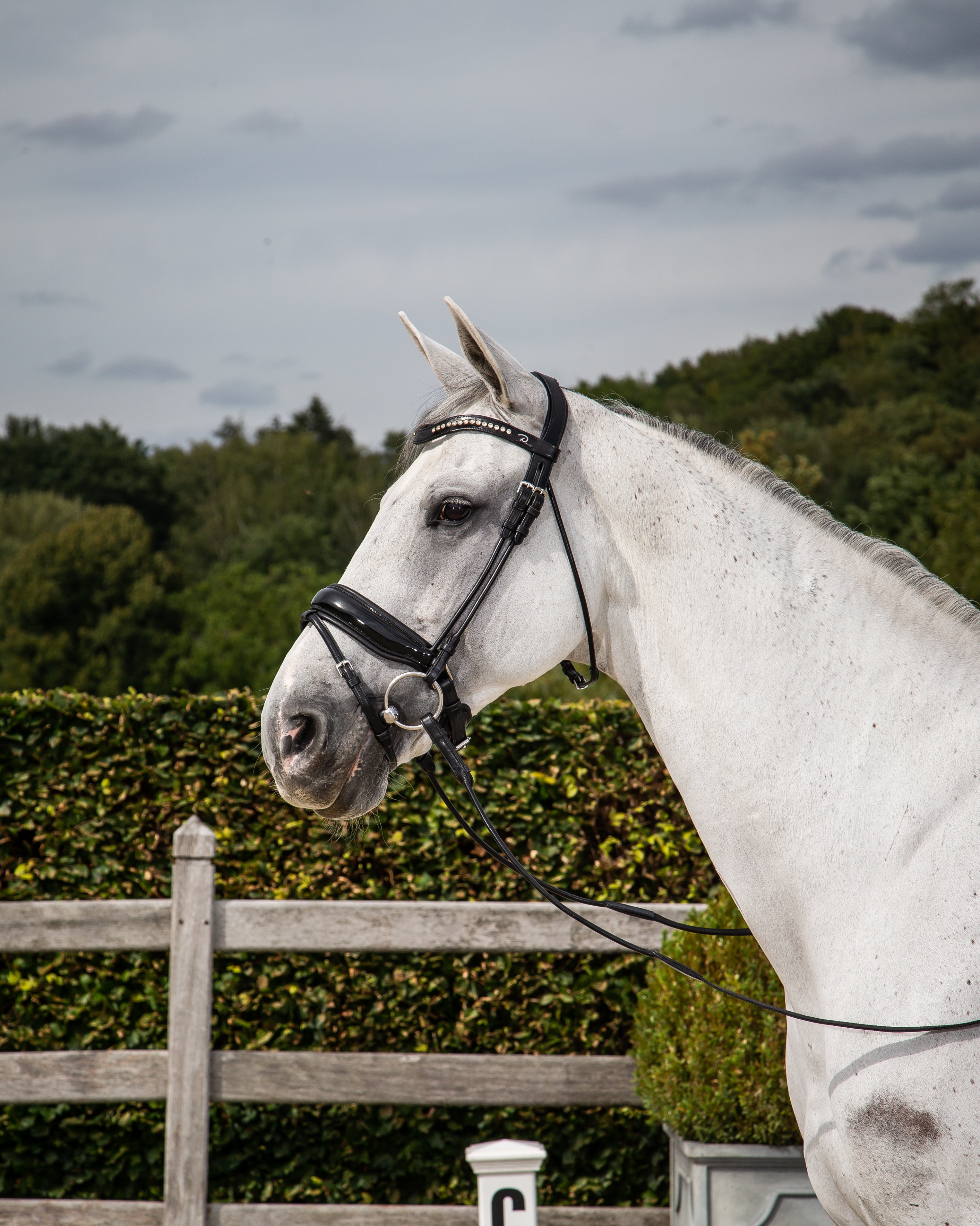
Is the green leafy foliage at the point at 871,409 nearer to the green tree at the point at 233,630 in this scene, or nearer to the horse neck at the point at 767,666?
the green tree at the point at 233,630

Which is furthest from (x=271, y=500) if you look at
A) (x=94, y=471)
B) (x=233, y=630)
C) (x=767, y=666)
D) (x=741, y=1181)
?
(x=767, y=666)

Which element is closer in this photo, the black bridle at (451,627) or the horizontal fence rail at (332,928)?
the black bridle at (451,627)

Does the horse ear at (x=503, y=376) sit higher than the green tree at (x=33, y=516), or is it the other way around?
the green tree at (x=33, y=516)

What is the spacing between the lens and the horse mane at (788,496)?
1.85m

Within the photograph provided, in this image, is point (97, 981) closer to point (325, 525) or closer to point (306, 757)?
point (306, 757)

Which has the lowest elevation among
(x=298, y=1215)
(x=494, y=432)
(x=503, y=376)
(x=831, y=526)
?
(x=298, y=1215)

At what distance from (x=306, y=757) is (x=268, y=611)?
3581cm

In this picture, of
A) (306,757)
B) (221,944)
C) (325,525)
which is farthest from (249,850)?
(325,525)

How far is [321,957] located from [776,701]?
131 inches

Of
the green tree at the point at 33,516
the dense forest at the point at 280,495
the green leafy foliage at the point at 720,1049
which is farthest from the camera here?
the green tree at the point at 33,516

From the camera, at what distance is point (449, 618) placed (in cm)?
186

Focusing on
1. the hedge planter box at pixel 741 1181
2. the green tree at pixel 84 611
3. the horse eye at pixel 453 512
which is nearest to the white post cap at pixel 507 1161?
the hedge planter box at pixel 741 1181

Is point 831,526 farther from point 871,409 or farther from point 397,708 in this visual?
point 871,409

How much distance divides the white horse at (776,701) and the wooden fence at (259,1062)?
2.06 m
